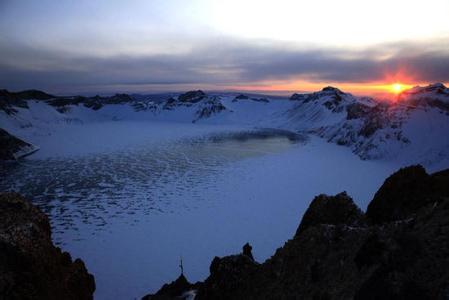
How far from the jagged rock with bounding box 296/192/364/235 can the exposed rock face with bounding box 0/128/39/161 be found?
70.3m

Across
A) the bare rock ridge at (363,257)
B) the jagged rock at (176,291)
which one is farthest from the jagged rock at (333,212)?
the jagged rock at (176,291)

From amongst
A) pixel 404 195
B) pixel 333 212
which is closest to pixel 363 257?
pixel 333 212

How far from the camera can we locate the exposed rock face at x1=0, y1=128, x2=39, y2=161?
2884 inches

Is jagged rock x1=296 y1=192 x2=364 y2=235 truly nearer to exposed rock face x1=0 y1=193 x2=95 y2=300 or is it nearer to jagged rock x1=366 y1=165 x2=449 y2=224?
jagged rock x1=366 y1=165 x2=449 y2=224

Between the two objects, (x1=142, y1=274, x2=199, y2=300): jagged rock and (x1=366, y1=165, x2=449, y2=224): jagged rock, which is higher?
(x1=366, y1=165, x2=449, y2=224): jagged rock

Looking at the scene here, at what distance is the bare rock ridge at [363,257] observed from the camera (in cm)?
923

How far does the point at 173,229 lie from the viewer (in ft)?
108

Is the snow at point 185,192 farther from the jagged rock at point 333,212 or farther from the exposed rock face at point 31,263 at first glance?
the jagged rock at point 333,212

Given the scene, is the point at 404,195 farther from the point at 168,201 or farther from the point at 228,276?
the point at 168,201

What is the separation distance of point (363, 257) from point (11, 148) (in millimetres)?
80586

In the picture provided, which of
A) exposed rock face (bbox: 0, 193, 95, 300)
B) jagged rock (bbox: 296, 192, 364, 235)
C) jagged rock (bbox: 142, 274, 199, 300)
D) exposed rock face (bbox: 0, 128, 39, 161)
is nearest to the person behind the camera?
exposed rock face (bbox: 0, 193, 95, 300)

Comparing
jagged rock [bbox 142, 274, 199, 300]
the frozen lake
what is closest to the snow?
the frozen lake

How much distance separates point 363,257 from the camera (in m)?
11.7

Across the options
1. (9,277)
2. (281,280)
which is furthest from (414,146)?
(9,277)
